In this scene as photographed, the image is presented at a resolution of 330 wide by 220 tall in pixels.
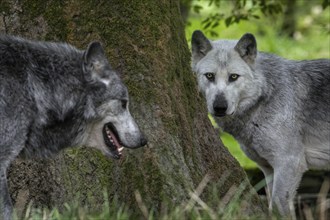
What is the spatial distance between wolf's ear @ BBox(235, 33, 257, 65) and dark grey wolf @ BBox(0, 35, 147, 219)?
235 centimetres

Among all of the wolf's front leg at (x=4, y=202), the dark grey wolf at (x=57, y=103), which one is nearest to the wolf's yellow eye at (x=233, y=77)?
the dark grey wolf at (x=57, y=103)

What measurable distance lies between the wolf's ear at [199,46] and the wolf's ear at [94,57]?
8.04 feet

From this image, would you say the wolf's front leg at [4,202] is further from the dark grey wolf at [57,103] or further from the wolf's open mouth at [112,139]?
the wolf's open mouth at [112,139]

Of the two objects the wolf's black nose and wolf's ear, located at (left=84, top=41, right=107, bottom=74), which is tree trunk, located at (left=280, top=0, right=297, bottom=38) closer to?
the wolf's black nose

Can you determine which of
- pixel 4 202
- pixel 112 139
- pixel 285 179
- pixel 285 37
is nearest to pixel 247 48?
pixel 285 179

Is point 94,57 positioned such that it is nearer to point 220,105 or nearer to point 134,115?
point 134,115

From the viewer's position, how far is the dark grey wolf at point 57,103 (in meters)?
5.02

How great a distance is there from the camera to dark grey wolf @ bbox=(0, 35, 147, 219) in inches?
197

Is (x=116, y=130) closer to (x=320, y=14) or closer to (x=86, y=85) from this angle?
(x=86, y=85)

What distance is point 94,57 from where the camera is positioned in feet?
17.5

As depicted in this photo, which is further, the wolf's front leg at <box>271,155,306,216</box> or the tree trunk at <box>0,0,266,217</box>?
the wolf's front leg at <box>271,155,306,216</box>

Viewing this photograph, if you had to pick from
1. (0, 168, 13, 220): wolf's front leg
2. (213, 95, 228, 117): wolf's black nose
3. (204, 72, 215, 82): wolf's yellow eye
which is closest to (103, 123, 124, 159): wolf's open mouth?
(0, 168, 13, 220): wolf's front leg

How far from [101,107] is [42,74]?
0.49m

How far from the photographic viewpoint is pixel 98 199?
5.86 metres
